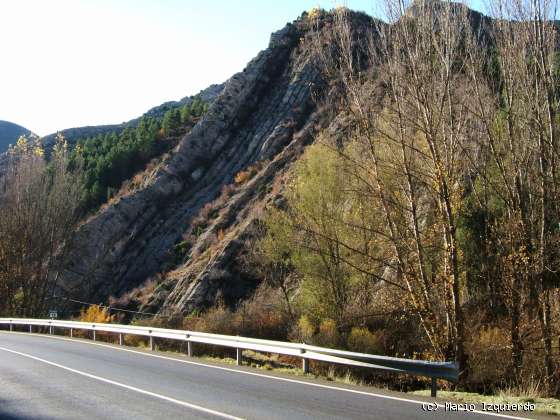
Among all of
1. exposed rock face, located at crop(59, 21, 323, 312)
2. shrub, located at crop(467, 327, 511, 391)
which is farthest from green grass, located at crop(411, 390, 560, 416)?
exposed rock face, located at crop(59, 21, 323, 312)

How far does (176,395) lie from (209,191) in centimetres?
4618

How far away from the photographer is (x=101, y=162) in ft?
224

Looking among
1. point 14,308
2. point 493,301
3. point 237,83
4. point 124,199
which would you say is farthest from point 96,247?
point 493,301

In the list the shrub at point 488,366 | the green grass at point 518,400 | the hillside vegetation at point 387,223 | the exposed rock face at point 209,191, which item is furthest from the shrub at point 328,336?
the exposed rock face at point 209,191

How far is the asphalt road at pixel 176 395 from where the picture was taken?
280 inches

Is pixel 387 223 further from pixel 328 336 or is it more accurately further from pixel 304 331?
pixel 304 331

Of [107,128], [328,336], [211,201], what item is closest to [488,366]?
[328,336]

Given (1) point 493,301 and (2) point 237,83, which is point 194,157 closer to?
(2) point 237,83

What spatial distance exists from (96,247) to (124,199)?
6038mm

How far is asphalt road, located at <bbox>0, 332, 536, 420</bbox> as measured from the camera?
7.12 metres

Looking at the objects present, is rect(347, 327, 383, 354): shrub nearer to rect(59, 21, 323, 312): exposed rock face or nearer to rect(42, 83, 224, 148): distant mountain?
rect(59, 21, 323, 312): exposed rock face

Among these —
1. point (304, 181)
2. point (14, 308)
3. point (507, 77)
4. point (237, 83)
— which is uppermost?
point (237, 83)

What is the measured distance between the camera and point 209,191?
177ft

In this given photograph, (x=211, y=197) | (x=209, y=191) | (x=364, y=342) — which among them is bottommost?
(x=364, y=342)
